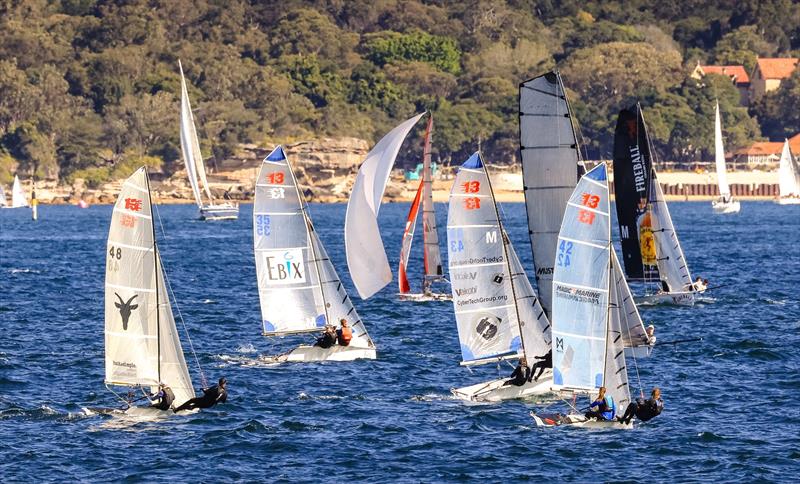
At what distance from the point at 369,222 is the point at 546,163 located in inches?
482

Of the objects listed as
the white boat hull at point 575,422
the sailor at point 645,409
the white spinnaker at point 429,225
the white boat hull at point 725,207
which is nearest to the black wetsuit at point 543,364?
the white boat hull at point 575,422

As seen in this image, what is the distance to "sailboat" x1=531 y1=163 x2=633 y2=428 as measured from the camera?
116 ft

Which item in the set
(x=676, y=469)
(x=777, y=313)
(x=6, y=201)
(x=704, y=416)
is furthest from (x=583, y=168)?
(x=6, y=201)

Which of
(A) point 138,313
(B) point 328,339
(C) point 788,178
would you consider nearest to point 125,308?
(A) point 138,313

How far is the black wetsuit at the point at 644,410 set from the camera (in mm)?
37094

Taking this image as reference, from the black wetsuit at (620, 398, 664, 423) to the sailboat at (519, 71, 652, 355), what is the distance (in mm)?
6310

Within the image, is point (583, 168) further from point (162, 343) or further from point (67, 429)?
point (67, 429)

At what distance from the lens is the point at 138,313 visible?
126ft

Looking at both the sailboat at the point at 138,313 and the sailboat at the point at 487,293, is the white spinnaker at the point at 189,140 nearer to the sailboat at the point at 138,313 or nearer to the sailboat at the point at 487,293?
the sailboat at the point at 487,293

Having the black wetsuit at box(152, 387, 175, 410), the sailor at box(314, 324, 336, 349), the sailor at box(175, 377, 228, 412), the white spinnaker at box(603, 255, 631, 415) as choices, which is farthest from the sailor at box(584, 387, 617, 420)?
the sailor at box(314, 324, 336, 349)

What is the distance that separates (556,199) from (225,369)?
11.9 meters

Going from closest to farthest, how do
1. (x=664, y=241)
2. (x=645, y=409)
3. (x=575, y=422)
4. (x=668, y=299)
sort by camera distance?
(x=645, y=409) < (x=575, y=422) < (x=664, y=241) < (x=668, y=299)

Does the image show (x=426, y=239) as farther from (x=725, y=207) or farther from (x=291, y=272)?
(x=725, y=207)

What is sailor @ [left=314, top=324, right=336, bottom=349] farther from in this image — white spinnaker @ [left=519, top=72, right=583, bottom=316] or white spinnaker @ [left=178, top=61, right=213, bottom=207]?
white spinnaker @ [left=178, top=61, right=213, bottom=207]
